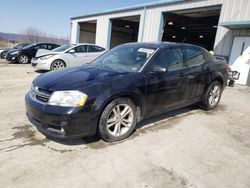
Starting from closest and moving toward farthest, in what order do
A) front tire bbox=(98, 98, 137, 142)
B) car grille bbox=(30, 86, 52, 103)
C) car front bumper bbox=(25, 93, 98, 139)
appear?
1. car front bumper bbox=(25, 93, 98, 139)
2. car grille bbox=(30, 86, 52, 103)
3. front tire bbox=(98, 98, 137, 142)

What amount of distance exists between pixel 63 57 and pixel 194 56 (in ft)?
20.9

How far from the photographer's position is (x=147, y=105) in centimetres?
363

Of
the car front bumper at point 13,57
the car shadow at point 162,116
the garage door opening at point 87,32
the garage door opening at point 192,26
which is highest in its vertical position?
the garage door opening at point 192,26

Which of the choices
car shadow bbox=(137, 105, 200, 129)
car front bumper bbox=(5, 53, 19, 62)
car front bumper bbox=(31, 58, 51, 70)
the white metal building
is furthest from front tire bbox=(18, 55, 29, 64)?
car shadow bbox=(137, 105, 200, 129)

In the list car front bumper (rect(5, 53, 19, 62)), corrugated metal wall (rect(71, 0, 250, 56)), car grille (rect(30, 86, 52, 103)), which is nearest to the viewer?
car grille (rect(30, 86, 52, 103))

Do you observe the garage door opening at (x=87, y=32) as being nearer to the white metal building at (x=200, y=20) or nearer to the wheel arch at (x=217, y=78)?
the white metal building at (x=200, y=20)

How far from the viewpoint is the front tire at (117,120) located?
313 centimetres

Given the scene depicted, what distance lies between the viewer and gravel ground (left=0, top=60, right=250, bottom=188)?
2453mm

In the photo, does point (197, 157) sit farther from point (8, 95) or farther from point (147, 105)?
point (8, 95)

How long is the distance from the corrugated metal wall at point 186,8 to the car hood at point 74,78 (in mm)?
9063

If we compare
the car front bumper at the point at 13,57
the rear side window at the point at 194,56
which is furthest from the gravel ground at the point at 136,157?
the car front bumper at the point at 13,57

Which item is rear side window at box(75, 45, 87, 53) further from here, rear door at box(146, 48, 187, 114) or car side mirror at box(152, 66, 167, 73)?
car side mirror at box(152, 66, 167, 73)

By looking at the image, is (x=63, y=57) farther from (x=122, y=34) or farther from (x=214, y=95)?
(x=122, y=34)

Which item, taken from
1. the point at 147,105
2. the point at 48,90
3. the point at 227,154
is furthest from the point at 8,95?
the point at 227,154
